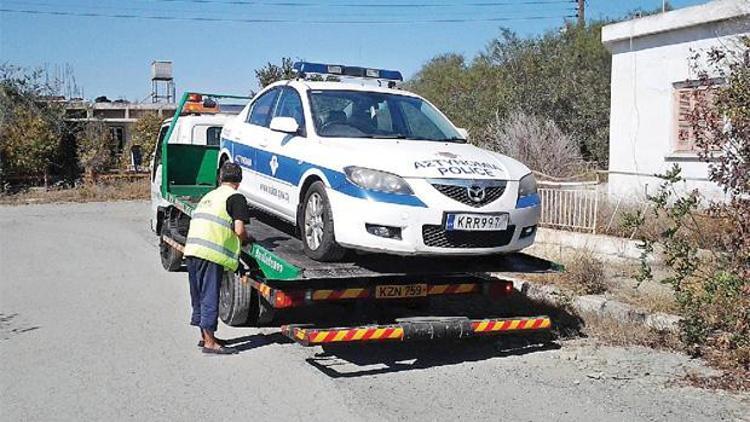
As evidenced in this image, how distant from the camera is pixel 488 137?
58.8 ft

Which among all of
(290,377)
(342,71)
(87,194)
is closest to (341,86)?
(342,71)

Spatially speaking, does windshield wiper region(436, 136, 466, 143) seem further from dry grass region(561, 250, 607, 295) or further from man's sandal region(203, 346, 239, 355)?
man's sandal region(203, 346, 239, 355)

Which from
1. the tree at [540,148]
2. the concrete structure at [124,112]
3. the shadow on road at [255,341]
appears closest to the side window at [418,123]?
the shadow on road at [255,341]

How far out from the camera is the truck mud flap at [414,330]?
618 centimetres

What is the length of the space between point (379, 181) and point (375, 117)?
1.57 metres

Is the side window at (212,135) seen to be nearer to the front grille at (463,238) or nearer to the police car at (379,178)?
the police car at (379,178)

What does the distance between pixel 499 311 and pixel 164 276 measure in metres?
4.93

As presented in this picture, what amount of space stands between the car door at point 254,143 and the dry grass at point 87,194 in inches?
709

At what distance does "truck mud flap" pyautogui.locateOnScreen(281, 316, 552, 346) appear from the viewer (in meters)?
6.18

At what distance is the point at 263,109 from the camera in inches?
332

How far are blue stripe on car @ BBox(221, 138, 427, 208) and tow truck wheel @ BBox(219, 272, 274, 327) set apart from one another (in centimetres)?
109

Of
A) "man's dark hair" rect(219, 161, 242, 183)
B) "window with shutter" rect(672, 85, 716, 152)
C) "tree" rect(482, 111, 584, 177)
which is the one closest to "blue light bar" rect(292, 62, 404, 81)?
"man's dark hair" rect(219, 161, 242, 183)

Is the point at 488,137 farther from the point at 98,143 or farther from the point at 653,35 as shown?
the point at 98,143

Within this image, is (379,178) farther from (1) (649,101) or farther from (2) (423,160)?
(1) (649,101)
